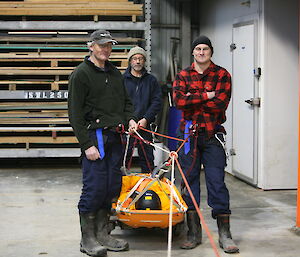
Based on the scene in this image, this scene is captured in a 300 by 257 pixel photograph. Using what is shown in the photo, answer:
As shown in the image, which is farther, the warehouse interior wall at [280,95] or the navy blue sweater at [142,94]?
the warehouse interior wall at [280,95]

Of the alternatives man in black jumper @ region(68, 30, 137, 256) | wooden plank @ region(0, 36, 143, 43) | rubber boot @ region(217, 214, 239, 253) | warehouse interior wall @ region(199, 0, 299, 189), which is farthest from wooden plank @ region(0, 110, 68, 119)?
rubber boot @ region(217, 214, 239, 253)

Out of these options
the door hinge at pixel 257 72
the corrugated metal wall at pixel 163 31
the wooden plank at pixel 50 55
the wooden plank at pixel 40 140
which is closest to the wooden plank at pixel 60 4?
the wooden plank at pixel 50 55

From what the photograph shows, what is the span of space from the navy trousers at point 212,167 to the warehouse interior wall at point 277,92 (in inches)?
116

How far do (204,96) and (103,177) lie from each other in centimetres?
120

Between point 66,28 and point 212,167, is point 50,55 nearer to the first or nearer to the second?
point 66,28

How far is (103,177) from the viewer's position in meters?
5.52

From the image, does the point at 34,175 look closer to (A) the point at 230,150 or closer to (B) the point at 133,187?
(A) the point at 230,150

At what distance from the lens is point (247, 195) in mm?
8406

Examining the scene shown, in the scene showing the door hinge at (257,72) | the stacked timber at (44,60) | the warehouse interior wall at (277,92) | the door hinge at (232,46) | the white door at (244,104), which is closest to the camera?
the warehouse interior wall at (277,92)

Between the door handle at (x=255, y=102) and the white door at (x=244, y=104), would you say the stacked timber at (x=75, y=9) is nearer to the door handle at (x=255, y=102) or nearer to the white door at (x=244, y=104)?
the white door at (x=244, y=104)

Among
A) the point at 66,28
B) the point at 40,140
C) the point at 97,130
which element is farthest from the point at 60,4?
the point at 97,130

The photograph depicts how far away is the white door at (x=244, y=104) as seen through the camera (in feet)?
29.2

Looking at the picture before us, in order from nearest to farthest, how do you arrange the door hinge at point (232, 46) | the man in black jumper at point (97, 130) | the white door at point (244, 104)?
1. the man in black jumper at point (97, 130)
2. the white door at point (244, 104)
3. the door hinge at point (232, 46)

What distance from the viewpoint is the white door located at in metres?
8.89
